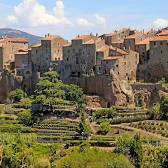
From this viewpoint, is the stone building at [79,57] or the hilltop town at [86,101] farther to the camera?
the stone building at [79,57]

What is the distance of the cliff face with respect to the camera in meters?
84.0

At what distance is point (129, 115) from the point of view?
229 ft

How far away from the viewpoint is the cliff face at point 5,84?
84000 millimetres

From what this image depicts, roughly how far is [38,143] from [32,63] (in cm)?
2112

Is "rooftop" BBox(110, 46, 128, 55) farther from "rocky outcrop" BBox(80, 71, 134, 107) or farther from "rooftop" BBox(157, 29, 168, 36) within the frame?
"rooftop" BBox(157, 29, 168, 36)

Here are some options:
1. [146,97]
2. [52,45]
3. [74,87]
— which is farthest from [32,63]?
[146,97]

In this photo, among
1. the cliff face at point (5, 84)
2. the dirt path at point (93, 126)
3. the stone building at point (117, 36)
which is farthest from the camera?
the cliff face at point (5, 84)

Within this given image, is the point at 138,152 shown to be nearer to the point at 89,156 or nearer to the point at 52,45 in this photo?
the point at 89,156

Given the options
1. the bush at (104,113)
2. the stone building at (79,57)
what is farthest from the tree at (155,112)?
→ the stone building at (79,57)

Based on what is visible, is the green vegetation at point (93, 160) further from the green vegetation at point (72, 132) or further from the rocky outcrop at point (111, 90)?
the rocky outcrop at point (111, 90)

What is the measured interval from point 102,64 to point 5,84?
16.4 meters

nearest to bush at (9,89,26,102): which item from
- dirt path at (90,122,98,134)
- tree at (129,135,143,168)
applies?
dirt path at (90,122,98,134)

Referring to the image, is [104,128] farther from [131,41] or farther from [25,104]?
[131,41]

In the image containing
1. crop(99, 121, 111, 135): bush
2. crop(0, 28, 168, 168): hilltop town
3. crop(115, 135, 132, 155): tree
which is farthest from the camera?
crop(99, 121, 111, 135): bush
